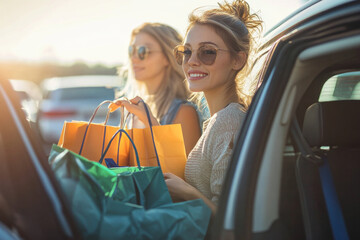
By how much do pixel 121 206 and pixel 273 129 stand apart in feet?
2.08

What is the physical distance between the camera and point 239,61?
272 cm

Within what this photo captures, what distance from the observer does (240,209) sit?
1463 millimetres

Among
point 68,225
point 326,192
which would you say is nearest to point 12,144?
point 68,225

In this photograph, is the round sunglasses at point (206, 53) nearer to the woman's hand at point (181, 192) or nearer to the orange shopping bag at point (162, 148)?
the orange shopping bag at point (162, 148)

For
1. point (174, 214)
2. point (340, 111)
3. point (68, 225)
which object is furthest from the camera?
point (340, 111)

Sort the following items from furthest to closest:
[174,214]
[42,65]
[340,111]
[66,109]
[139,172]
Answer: [42,65]
[66,109]
[340,111]
[139,172]
[174,214]

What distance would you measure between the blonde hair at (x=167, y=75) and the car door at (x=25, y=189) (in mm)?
2373

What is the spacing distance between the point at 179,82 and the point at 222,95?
1.36 meters

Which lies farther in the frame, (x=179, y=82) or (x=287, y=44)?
(x=179, y=82)

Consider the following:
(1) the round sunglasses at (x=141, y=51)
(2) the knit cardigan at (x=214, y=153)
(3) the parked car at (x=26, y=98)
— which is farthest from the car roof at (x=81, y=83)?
(2) the knit cardigan at (x=214, y=153)

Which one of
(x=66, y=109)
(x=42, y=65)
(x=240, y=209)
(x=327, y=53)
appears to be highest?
(x=327, y=53)

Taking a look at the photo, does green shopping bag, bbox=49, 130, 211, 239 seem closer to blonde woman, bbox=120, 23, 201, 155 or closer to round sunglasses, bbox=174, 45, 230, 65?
round sunglasses, bbox=174, 45, 230, 65

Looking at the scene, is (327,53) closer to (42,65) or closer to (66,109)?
(66,109)

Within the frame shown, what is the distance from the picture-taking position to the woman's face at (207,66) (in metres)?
2.64
